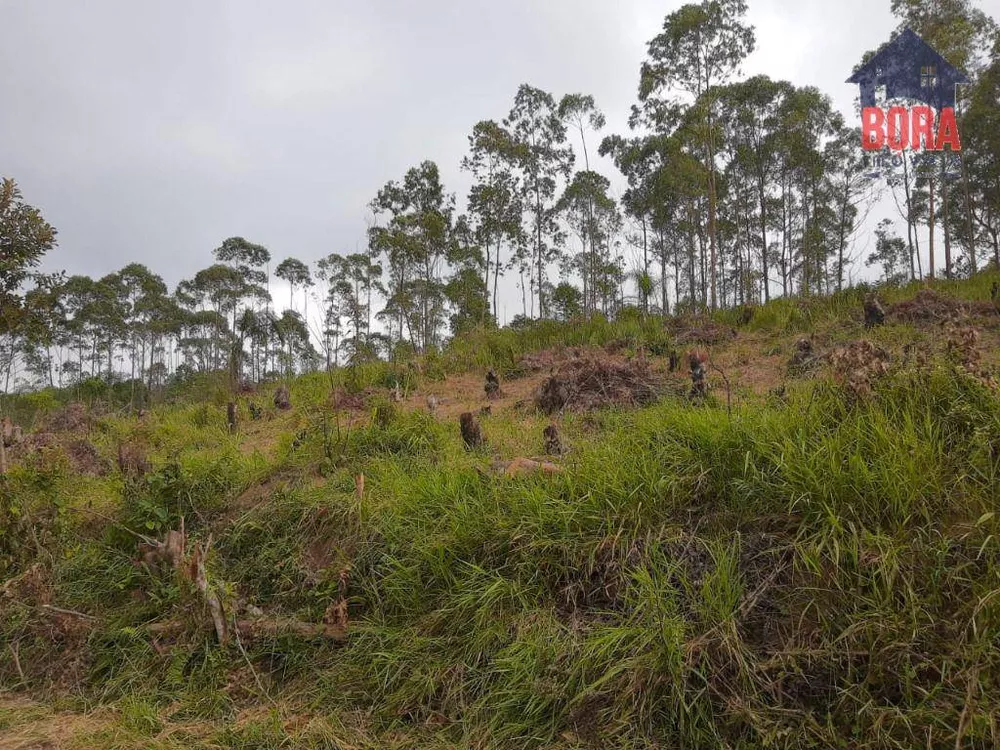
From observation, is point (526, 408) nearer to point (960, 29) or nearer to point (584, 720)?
point (584, 720)

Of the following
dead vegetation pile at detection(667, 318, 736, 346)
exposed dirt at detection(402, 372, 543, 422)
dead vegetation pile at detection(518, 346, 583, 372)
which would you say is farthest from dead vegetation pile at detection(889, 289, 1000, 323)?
exposed dirt at detection(402, 372, 543, 422)

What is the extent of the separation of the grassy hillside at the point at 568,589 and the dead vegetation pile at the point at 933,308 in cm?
299

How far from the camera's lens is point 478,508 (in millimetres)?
2949

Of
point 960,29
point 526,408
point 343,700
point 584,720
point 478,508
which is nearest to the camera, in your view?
point 584,720

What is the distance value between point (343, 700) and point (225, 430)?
17.3ft

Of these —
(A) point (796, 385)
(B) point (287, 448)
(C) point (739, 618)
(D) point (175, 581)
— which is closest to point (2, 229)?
(B) point (287, 448)

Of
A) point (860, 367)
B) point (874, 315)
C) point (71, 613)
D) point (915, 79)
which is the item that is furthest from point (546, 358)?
point (915, 79)

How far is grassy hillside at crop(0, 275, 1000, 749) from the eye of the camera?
180cm

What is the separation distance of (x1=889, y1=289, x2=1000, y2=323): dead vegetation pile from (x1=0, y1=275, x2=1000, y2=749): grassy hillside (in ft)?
9.81

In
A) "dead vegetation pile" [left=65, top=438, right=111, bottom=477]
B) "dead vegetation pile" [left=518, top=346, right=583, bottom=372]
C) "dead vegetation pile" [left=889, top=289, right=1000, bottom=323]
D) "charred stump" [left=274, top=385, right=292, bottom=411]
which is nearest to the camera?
"dead vegetation pile" [left=65, top=438, right=111, bottom=477]

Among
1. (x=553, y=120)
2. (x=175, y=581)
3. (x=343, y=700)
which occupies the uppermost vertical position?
(x=553, y=120)

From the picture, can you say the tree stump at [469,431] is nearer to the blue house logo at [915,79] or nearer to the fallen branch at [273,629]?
the fallen branch at [273,629]

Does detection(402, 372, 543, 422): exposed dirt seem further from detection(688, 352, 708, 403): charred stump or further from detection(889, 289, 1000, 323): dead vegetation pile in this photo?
detection(889, 289, 1000, 323): dead vegetation pile

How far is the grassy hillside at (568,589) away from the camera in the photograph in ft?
5.91
